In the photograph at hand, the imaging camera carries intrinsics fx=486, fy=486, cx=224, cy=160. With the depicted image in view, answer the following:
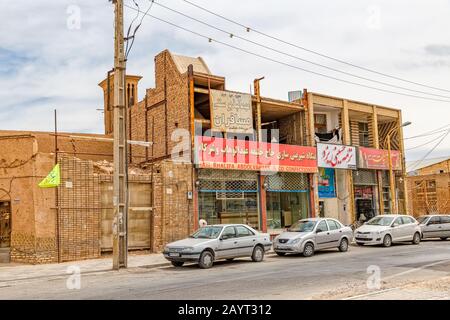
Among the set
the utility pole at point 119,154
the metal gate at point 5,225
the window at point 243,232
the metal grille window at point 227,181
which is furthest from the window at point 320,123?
the metal gate at point 5,225

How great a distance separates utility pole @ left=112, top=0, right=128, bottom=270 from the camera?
16062 mm

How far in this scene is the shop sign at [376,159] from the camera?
102 feet

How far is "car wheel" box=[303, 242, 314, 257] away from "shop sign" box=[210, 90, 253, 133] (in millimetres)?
7568

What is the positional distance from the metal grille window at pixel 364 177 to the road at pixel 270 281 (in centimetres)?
1386

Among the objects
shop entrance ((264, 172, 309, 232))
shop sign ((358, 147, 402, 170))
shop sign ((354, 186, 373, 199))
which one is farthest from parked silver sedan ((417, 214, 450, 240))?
shop entrance ((264, 172, 309, 232))

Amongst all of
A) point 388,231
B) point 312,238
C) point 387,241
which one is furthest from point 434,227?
point 312,238

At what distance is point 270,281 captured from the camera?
12.2 m

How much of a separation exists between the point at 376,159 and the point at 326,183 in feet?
16.8

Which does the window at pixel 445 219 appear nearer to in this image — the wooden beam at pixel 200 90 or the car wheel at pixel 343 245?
the car wheel at pixel 343 245

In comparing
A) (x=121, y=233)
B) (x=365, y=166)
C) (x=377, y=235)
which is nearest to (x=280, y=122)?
(x=365, y=166)

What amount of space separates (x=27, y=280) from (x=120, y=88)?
22.7ft

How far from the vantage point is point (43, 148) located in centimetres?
2922

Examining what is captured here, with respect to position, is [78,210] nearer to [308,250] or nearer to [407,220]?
[308,250]

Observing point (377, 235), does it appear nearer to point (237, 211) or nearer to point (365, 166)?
point (237, 211)
